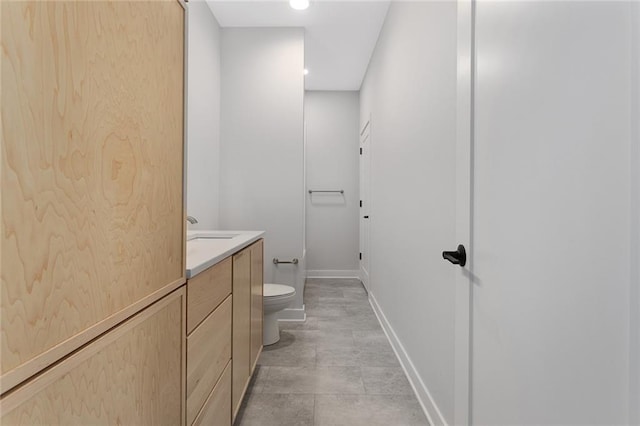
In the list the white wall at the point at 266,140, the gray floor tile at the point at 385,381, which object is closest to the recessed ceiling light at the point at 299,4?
the white wall at the point at 266,140

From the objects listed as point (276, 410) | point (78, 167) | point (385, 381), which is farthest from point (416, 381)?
→ point (78, 167)

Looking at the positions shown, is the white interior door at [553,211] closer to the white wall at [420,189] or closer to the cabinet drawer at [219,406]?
the white wall at [420,189]

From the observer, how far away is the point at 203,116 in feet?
8.66

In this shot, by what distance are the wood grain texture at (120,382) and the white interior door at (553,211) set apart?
84 cm

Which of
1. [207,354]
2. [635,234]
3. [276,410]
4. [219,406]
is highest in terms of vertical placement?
[635,234]

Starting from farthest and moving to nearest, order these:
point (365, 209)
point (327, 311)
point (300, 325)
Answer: point (365, 209), point (327, 311), point (300, 325)

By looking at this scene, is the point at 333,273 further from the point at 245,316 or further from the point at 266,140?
the point at 245,316

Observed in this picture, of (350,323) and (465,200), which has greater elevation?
(465,200)

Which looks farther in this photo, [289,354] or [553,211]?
[289,354]

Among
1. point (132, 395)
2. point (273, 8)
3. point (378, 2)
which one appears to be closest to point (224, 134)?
point (273, 8)

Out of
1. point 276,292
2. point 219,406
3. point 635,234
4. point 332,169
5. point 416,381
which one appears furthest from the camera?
point 332,169

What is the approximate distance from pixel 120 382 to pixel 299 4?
2903 millimetres

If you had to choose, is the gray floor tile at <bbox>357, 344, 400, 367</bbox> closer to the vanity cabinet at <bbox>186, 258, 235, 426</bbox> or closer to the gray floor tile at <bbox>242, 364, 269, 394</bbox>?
the gray floor tile at <bbox>242, 364, 269, 394</bbox>

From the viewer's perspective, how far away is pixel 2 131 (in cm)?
41
